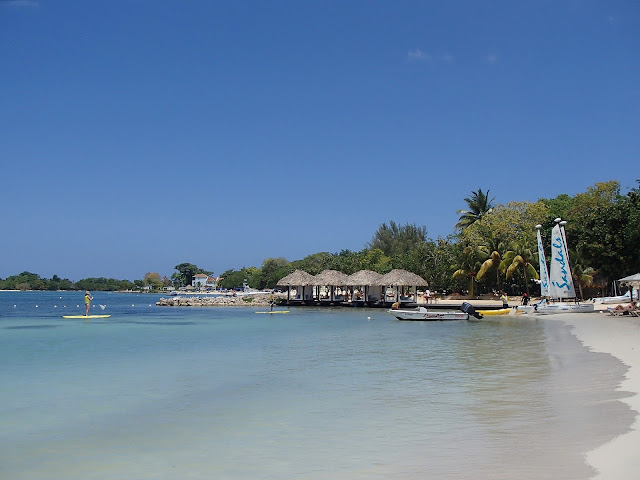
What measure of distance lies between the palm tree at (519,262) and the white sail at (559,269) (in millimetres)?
10519

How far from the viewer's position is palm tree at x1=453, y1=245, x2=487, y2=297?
136ft

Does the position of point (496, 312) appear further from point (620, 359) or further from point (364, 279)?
point (620, 359)

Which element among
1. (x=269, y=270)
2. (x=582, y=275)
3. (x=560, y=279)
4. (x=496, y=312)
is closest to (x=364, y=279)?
(x=496, y=312)

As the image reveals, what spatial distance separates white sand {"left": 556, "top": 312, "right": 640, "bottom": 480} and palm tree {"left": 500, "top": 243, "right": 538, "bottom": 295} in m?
11.7

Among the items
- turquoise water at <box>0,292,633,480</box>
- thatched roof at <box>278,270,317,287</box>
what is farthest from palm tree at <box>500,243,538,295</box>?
turquoise water at <box>0,292,633,480</box>

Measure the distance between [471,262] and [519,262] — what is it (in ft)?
14.8

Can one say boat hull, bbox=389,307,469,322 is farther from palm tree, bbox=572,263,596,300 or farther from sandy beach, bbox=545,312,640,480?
palm tree, bbox=572,263,596,300

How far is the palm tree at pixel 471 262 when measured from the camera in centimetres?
4156

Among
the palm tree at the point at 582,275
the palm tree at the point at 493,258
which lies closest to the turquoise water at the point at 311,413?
the palm tree at the point at 582,275

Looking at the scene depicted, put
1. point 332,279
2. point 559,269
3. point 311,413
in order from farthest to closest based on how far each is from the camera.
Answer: point 332,279 < point 559,269 < point 311,413

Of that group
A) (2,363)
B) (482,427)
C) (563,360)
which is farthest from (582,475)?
(2,363)

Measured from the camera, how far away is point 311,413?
8109mm

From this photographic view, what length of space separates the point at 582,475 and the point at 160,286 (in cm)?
16308

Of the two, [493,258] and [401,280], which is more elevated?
[493,258]
